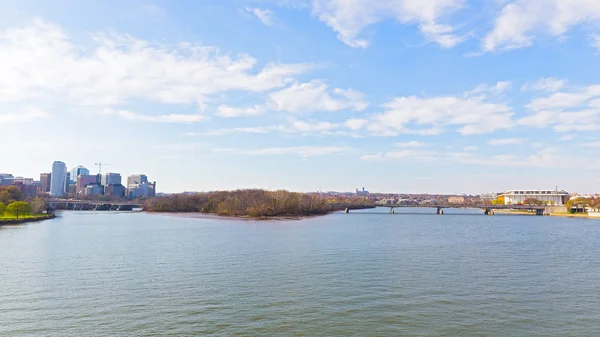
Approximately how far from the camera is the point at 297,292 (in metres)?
22.0

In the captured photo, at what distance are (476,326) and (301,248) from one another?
24.2m

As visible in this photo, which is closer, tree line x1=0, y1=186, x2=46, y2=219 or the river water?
the river water

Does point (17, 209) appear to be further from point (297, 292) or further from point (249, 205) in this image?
point (297, 292)

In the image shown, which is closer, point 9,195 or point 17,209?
point 17,209

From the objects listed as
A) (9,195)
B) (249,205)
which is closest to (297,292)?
(249,205)

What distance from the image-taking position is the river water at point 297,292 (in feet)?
54.9

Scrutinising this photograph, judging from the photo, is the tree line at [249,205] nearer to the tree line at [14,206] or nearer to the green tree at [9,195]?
the tree line at [14,206]

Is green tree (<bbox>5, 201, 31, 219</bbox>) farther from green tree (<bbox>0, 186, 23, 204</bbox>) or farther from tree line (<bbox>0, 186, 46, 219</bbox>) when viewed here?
green tree (<bbox>0, 186, 23, 204</bbox>)

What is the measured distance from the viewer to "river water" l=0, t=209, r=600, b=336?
16719 mm

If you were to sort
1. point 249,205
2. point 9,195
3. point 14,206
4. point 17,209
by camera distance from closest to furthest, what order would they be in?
point 14,206, point 17,209, point 9,195, point 249,205

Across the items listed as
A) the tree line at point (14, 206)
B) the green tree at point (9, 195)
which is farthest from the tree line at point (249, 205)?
the green tree at point (9, 195)

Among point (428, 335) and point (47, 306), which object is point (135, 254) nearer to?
point (47, 306)

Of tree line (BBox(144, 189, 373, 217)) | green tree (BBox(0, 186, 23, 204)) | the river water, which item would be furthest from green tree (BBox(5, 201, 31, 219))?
the river water

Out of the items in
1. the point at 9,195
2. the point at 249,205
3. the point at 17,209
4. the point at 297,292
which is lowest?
the point at 297,292
